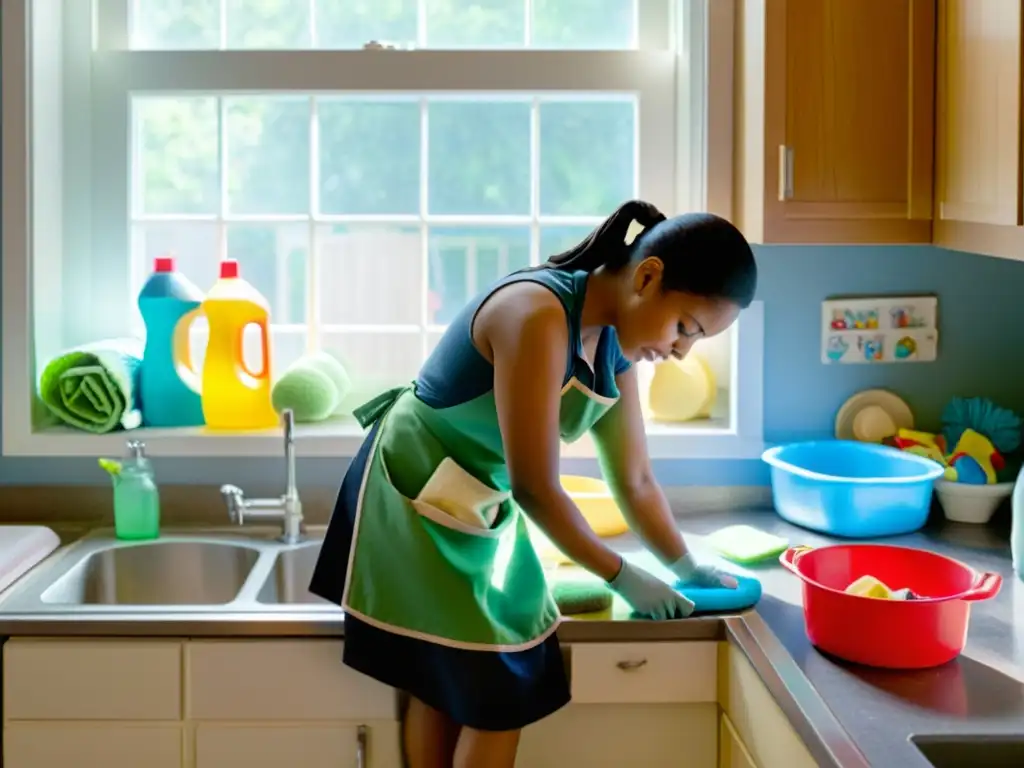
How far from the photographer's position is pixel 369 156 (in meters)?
2.87

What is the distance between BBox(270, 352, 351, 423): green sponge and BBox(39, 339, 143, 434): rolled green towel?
11.3 inches

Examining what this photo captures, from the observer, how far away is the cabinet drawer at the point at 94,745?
2.17 meters

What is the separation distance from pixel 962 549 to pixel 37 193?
1.82m

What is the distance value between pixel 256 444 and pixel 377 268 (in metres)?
0.45

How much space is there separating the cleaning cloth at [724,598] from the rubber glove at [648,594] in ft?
0.08

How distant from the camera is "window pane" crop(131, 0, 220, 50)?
2859mm

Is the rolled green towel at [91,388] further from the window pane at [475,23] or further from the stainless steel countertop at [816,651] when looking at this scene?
the window pane at [475,23]

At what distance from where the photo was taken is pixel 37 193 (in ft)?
8.75

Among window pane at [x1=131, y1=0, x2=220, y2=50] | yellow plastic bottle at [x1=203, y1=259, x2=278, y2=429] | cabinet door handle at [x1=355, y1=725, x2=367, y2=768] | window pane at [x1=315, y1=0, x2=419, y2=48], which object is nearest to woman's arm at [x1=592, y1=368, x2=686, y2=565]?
cabinet door handle at [x1=355, y1=725, x2=367, y2=768]

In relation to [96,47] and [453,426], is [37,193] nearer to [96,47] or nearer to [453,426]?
[96,47]

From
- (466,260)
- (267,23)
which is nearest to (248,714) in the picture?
(466,260)

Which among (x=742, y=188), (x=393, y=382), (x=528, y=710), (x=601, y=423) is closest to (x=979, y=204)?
(x=742, y=188)

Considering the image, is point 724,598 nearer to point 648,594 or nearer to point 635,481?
point 648,594

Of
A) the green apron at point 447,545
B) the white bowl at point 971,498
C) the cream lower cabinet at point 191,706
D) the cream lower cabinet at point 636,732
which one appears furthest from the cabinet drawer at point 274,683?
the white bowl at point 971,498
